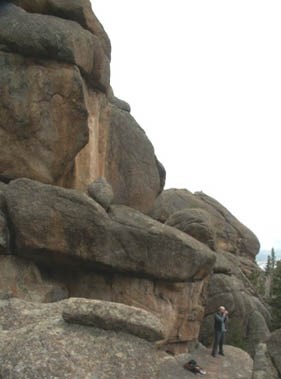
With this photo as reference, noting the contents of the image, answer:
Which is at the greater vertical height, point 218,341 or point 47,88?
point 47,88

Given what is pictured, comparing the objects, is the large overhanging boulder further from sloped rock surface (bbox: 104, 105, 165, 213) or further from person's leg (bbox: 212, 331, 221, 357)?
sloped rock surface (bbox: 104, 105, 165, 213)

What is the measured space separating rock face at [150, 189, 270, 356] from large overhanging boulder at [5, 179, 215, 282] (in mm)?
5516

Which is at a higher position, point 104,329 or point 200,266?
point 104,329

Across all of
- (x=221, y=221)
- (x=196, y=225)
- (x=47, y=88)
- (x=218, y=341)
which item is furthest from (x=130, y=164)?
(x=221, y=221)

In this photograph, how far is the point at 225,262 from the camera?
43812mm

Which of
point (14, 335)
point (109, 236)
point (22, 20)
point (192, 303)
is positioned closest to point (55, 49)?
point (22, 20)

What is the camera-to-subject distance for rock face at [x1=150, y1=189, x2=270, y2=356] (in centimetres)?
3512

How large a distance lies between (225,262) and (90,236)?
2057cm

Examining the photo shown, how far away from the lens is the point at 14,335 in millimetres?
10414

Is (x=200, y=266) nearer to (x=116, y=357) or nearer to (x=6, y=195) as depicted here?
(x=6, y=195)

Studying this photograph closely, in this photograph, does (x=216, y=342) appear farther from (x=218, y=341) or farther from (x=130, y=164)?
(x=130, y=164)

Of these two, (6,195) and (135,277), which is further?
(135,277)

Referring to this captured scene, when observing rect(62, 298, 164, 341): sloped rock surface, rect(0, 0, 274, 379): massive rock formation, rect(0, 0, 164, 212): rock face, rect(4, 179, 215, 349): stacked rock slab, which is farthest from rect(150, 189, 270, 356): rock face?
rect(62, 298, 164, 341): sloped rock surface

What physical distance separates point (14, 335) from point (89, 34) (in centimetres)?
2404
